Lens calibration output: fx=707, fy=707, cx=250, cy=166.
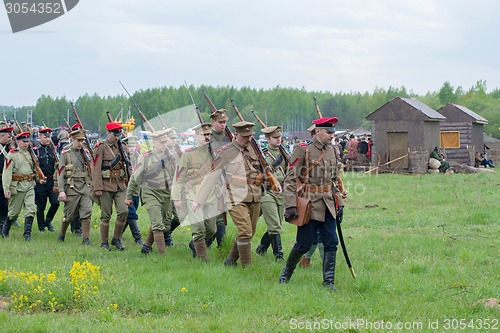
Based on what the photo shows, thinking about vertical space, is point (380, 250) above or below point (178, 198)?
below

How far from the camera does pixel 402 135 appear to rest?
3259 cm

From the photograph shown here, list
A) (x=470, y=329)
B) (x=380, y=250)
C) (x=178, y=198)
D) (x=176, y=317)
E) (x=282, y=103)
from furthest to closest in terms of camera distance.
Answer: (x=282, y=103)
(x=380, y=250)
(x=178, y=198)
(x=176, y=317)
(x=470, y=329)

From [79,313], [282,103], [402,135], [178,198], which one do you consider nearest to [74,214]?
[178,198]

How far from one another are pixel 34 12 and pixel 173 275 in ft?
12.4

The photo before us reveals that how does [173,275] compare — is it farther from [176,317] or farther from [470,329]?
[470,329]

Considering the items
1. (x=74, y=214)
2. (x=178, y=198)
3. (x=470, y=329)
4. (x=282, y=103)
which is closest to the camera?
(x=470, y=329)

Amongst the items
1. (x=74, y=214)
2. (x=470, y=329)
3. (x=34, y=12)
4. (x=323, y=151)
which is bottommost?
(x=470, y=329)

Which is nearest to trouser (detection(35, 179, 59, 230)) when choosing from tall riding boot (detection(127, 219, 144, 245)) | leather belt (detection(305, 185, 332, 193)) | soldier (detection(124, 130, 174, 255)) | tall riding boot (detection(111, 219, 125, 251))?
tall riding boot (detection(127, 219, 144, 245))

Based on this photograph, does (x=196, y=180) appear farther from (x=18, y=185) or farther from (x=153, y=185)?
(x=18, y=185)

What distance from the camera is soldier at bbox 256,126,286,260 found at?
35.2 ft

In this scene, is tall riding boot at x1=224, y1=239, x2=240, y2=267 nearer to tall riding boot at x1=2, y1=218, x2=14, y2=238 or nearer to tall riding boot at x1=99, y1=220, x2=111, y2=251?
tall riding boot at x1=99, y1=220, x2=111, y2=251

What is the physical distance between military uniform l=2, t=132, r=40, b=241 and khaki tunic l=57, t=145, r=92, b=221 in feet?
2.87

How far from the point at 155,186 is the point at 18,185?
329cm

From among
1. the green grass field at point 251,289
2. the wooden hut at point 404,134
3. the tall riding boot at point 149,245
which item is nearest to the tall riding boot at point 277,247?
the green grass field at point 251,289
